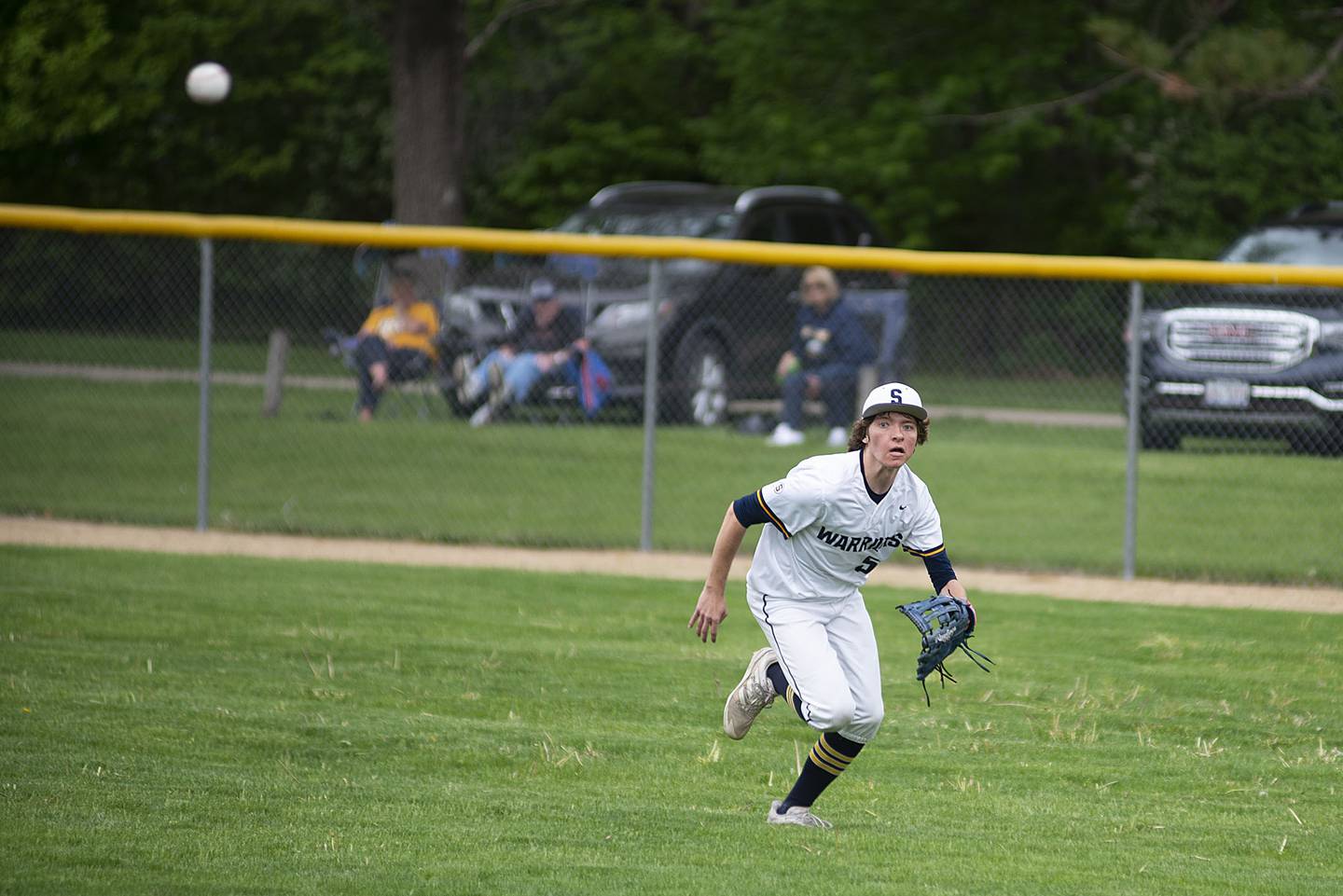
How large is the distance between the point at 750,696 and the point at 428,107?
16.2 metres

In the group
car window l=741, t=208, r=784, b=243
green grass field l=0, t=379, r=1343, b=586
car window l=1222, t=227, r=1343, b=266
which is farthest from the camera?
car window l=741, t=208, r=784, b=243

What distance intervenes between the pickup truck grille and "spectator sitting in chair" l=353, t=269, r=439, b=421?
4797mm

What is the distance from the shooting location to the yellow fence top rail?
32.9 feet

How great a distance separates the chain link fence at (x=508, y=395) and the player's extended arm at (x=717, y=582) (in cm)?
532

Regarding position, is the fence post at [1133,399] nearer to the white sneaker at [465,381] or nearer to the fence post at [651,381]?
the fence post at [651,381]

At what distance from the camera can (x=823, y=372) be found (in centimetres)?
1196

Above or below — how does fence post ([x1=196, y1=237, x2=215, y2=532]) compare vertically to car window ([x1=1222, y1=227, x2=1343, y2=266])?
below

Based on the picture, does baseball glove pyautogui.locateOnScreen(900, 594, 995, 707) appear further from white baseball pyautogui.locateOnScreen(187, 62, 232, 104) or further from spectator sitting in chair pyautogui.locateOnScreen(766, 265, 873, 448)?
white baseball pyautogui.locateOnScreen(187, 62, 232, 104)

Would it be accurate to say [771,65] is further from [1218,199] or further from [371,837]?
[371,837]

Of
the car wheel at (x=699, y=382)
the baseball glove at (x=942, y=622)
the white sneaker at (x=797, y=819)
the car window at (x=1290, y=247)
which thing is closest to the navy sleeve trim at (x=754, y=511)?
the baseball glove at (x=942, y=622)

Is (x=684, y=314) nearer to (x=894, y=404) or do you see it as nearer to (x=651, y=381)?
(x=651, y=381)

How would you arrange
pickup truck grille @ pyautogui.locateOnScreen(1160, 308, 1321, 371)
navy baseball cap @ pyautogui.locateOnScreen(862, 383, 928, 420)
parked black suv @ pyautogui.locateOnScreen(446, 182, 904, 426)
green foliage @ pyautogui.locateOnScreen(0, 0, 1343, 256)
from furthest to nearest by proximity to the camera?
1. green foliage @ pyautogui.locateOnScreen(0, 0, 1343, 256)
2. parked black suv @ pyautogui.locateOnScreen(446, 182, 904, 426)
3. pickup truck grille @ pyautogui.locateOnScreen(1160, 308, 1321, 371)
4. navy baseball cap @ pyautogui.locateOnScreen(862, 383, 928, 420)

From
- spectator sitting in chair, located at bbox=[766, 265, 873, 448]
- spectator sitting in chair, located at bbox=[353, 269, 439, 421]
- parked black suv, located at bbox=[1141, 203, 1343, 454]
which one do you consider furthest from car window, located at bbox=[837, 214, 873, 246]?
spectator sitting in chair, located at bbox=[353, 269, 439, 421]

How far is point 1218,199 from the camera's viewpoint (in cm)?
2084
